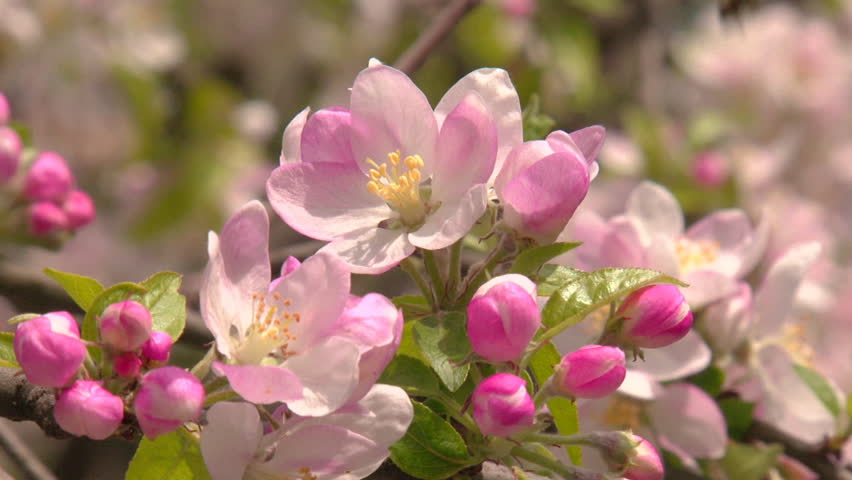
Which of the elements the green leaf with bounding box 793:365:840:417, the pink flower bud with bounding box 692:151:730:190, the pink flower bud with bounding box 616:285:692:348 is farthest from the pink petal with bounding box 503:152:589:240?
the pink flower bud with bounding box 692:151:730:190

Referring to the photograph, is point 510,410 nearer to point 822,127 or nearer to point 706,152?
point 706,152

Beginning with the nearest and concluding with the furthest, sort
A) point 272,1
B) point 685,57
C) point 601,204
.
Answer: point 601,204 → point 685,57 → point 272,1

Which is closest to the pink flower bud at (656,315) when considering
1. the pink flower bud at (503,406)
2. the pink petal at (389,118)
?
the pink flower bud at (503,406)

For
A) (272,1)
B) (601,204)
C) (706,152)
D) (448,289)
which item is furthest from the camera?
(272,1)

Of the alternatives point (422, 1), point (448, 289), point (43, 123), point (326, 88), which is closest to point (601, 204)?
point (422, 1)

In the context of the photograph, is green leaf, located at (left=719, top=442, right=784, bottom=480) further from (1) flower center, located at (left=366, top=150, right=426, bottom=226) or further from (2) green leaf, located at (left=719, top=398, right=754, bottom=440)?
(1) flower center, located at (left=366, top=150, right=426, bottom=226)

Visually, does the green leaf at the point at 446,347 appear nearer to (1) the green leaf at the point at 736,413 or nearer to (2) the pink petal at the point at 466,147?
(2) the pink petal at the point at 466,147

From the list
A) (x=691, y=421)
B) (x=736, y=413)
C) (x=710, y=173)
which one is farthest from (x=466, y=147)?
(x=710, y=173)
